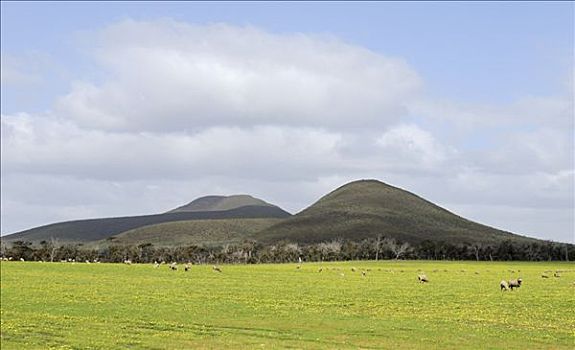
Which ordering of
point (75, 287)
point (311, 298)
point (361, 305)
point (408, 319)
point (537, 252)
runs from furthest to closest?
point (537, 252), point (75, 287), point (311, 298), point (361, 305), point (408, 319)

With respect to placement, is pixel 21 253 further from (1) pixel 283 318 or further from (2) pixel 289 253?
(1) pixel 283 318

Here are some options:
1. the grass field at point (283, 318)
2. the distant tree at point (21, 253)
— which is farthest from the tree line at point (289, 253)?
the grass field at point (283, 318)

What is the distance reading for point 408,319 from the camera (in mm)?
37219

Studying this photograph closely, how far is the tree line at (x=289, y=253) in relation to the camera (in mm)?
163500

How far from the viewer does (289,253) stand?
167750 mm

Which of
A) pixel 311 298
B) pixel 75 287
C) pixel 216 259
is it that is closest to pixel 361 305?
Result: pixel 311 298

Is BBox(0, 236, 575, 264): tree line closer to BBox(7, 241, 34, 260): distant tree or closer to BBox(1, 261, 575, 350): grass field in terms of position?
BBox(7, 241, 34, 260): distant tree

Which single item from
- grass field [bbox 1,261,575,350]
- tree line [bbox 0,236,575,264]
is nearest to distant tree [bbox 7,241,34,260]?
tree line [bbox 0,236,575,264]

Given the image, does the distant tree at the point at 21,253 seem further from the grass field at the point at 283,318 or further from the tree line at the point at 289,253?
the grass field at the point at 283,318

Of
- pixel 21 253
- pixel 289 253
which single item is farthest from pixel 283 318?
pixel 21 253

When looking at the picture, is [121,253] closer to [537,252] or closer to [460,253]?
[460,253]

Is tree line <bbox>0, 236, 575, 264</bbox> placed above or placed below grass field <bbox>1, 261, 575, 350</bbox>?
above

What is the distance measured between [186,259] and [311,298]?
113269 millimetres

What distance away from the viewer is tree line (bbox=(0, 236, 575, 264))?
163500 millimetres
